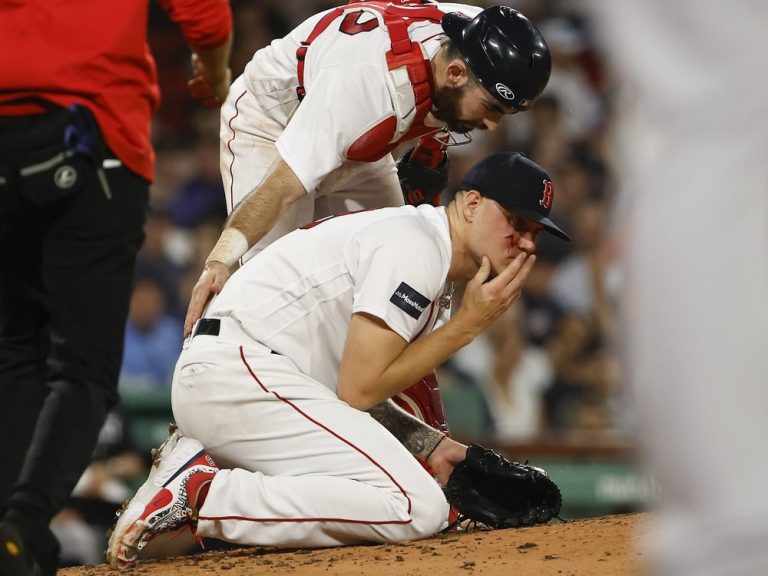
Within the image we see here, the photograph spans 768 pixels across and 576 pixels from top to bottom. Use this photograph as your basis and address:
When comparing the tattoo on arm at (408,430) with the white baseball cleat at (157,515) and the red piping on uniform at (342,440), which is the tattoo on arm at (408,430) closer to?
the red piping on uniform at (342,440)

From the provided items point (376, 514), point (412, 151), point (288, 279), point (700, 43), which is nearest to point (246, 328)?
point (288, 279)

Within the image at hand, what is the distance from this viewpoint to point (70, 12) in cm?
309

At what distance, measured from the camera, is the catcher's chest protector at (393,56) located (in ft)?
13.9

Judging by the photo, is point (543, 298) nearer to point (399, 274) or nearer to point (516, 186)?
point (516, 186)

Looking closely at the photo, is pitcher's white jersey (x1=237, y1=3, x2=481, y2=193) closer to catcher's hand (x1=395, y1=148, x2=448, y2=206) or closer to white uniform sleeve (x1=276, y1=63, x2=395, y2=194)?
white uniform sleeve (x1=276, y1=63, x2=395, y2=194)

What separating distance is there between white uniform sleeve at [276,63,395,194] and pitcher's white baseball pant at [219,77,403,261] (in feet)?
1.38

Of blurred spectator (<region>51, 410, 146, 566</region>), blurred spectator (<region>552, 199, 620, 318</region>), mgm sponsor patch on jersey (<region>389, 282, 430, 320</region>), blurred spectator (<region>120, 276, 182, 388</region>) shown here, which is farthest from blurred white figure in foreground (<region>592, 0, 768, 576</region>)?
blurred spectator (<region>552, 199, 620, 318</region>)

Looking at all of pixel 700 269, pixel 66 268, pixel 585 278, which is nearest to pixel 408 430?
pixel 66 268

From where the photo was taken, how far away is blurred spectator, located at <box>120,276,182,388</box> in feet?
23.5

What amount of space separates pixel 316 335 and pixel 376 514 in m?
0.63

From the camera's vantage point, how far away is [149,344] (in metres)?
7.23

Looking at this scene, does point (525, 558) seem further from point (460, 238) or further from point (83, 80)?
point (83, 80)

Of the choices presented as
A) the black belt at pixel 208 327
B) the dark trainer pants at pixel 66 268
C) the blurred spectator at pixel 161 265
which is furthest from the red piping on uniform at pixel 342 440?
the blurred spectator at pixel 161 265

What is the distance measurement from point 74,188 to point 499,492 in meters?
1.98
